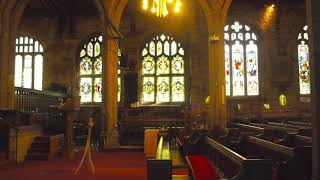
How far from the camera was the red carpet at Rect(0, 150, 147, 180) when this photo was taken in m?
6.55

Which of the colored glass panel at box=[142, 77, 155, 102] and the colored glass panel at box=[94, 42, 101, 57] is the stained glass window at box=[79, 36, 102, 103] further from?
the colored glass panel at box=[142, 77, 155, 102]

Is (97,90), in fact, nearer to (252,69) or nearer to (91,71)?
(91,71)

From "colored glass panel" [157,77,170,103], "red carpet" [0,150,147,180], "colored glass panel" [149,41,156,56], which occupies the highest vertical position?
"colored glass panel" [149,41,156,56]

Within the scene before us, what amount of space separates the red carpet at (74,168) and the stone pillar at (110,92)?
2.43 metres

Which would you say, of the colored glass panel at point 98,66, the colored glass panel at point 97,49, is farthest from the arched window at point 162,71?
the colored glass panel at point 97,49

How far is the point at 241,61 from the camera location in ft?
55.2

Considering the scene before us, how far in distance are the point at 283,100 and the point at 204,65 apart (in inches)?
151

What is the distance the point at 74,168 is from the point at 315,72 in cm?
574

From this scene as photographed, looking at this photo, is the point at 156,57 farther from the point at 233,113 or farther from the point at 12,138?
the point at 12,138

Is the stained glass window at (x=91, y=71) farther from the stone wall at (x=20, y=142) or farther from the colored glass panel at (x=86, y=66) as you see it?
the stone wall at (x=20, y=142)

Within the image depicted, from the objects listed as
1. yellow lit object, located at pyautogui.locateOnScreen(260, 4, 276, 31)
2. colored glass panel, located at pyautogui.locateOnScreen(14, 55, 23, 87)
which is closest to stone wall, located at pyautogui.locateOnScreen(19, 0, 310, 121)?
yellow lit object, located at pyautogui.locateOnScreen(260, 4, 276, 31)

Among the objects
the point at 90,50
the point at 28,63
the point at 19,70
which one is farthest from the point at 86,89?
the point at 19,70

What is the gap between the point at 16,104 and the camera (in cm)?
1162

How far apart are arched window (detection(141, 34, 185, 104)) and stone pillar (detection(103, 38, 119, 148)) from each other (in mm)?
4637
